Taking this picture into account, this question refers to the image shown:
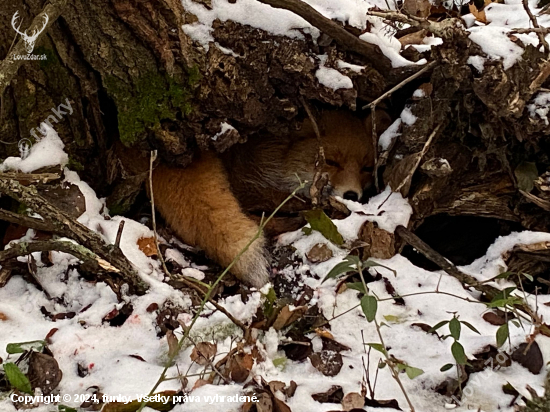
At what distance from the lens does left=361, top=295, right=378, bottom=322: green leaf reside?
1860mm

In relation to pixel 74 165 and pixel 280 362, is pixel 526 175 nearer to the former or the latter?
pixel 280 362

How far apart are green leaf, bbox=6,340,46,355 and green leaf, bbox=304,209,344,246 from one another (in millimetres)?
1535

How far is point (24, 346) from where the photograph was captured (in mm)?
2055

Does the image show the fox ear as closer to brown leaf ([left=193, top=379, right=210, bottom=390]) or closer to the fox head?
the fox head

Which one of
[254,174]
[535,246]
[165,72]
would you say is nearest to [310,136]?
[254,174]

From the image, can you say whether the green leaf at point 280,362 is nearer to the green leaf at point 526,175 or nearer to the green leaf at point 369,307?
the green leaf at point 369,307

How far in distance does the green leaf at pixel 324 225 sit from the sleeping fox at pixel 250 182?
1.00ft

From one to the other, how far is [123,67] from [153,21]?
0.30 metres

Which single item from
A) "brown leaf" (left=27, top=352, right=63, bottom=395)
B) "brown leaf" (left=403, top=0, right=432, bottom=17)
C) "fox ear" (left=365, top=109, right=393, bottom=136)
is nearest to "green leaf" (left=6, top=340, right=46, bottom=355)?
"brown leaf" (left=27, top=352, right=63, bottom=395)

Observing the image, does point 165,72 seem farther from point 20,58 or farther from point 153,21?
point 20,58

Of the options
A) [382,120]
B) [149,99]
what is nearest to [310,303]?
[149,99]

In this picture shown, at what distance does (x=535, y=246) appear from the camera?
117 inches

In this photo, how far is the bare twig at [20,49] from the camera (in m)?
2.36

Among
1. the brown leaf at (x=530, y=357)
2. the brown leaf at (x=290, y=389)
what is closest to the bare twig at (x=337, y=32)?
the brown leaf at (x=530, y=357)
